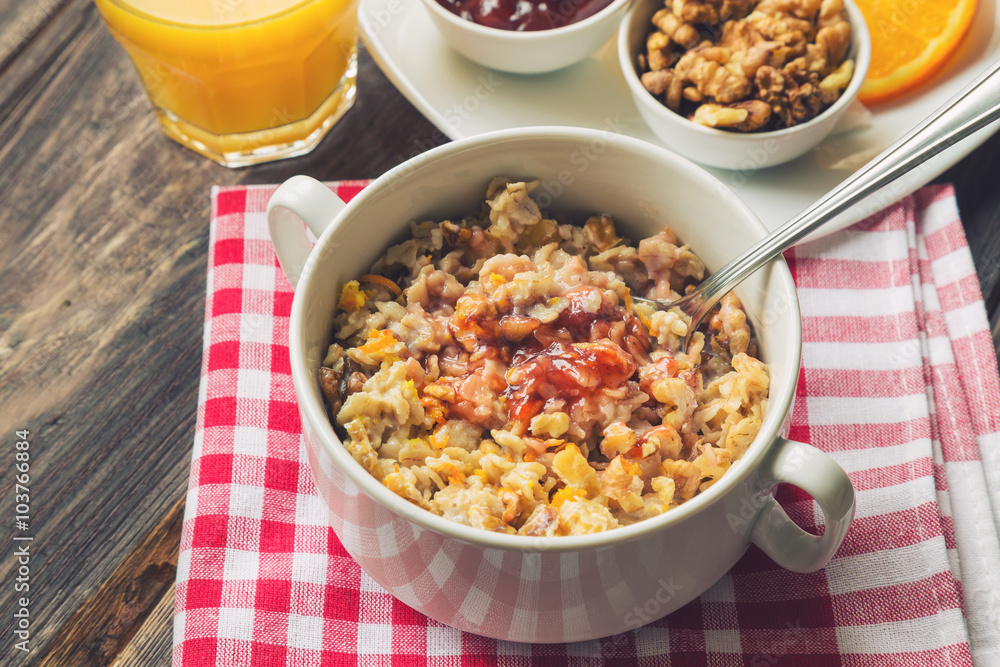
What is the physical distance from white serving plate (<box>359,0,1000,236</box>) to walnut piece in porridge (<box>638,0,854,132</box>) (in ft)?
0.42

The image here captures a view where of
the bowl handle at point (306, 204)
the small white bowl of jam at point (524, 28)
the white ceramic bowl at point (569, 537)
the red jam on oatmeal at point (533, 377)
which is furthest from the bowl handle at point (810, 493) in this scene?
the small white bowl of jam at point (524, 28)

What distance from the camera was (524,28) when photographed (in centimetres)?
211

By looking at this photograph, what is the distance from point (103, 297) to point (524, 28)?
1.16 meters

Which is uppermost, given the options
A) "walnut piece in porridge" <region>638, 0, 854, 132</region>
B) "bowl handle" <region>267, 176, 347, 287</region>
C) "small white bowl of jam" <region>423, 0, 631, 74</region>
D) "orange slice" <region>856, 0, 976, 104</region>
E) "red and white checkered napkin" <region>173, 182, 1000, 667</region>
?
"bowl handle" <region>267, 176, 347, 287</region>

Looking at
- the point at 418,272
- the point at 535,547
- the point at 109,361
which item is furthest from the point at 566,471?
the point at 109,361

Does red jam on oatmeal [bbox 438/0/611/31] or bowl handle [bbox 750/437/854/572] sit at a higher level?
red jam on oatmeal [bbox 438/0/611/31]

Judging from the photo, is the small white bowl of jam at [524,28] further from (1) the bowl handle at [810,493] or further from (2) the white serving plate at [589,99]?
(1) the bowl handle at [810,493]

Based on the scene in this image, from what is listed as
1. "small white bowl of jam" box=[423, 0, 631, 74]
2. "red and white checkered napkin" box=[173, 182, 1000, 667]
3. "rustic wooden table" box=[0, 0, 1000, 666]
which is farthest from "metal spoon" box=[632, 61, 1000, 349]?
"small white bowl of jam" box=[423, 0, 631, 74]

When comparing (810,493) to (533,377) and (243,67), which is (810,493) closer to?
(533,377)

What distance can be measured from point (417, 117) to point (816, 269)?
1.05 m

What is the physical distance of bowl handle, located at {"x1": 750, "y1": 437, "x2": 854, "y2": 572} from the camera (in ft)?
3.78

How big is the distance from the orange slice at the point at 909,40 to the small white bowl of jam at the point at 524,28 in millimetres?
628

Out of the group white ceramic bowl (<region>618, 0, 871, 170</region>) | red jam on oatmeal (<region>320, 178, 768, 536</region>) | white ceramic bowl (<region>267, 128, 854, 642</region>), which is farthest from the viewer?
white ceramic bowl (<region>618, 0, 871, 170</region>)

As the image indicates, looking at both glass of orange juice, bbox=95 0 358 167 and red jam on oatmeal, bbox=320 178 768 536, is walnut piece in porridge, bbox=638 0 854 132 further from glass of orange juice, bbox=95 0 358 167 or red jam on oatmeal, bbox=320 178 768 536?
glass of orange juice, bbox=95 0 358 167
